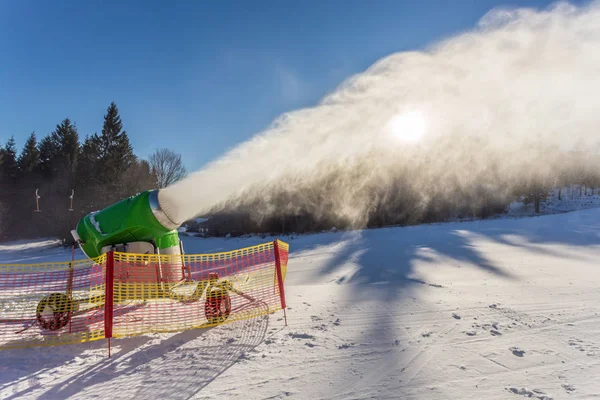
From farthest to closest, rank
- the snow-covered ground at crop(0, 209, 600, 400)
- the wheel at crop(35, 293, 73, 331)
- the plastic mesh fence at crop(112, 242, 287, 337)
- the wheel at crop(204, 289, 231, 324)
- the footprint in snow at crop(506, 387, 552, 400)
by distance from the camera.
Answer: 1. the wheel at crop(204, 289, 231, 324)
2. the wheel at crop(35, 293, 73, 331)
3. the plastic mesh fence at crop(112, 242, 287, 337)
4. the snow-covered ground at crop(0, 209, 600, 400)
5. the footprint in snow at crop(506, 387, 552, 400)

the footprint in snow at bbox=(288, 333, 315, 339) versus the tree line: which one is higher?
the tree line

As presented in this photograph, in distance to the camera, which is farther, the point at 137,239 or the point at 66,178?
the point at 66,178

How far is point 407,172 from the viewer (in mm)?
23484

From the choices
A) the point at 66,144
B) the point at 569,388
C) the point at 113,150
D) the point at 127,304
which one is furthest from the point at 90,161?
the point at 569,388

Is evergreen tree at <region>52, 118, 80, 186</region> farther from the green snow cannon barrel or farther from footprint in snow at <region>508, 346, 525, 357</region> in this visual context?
footprint in snow at <region>508, 346, 525, 357</region>

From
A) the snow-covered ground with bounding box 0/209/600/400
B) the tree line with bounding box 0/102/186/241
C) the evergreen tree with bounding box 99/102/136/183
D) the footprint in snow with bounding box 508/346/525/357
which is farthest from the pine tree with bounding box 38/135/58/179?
the footprint in snow with bounding box 508/346/525/357

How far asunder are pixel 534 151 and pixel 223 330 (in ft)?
78.1

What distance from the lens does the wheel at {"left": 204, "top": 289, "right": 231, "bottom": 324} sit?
17.3ft

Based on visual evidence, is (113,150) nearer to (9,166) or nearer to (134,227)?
(9,166)

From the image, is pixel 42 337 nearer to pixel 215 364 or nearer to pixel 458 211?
pixel 215 364

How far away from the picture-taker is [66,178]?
34.7 metres

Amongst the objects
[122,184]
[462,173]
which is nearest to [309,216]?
[462,173]

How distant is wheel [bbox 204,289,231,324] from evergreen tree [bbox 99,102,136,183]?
31641mm

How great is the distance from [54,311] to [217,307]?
248 cm
